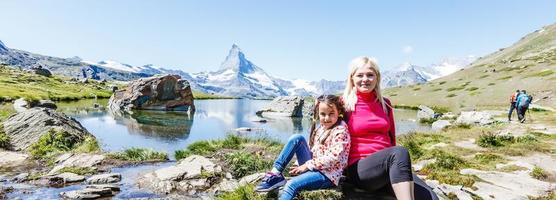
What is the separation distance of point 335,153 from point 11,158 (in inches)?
Result: 679

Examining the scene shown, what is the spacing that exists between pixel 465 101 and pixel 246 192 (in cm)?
9789

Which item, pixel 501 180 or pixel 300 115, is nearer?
pixel 501 180

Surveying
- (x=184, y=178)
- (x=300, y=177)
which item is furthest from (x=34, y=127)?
(x=300, y=177)

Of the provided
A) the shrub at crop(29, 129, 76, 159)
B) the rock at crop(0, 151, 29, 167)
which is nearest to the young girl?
the rock at crop(0, 151, 29, 167)

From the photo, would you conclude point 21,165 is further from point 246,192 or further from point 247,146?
point 246,192

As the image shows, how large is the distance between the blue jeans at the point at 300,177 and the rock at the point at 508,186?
5856 mm

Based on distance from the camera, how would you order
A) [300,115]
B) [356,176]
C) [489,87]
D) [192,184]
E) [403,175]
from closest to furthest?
[403,175] → [356,176] → [192,184] → [300,115] → [489,87]

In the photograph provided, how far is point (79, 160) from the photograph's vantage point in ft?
59.0

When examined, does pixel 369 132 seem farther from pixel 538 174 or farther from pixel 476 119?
pixel 476 119

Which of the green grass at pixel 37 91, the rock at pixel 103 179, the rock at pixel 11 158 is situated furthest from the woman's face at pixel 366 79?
the green grass at pixel 37 91

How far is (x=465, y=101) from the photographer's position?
96250 millimetres

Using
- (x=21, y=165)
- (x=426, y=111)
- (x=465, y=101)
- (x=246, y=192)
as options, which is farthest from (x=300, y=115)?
(x=246, y=192)

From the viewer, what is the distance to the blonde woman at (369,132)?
7983 mm

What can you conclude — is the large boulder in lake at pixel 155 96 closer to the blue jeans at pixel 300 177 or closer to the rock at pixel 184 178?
the rock at pixel 184 178
